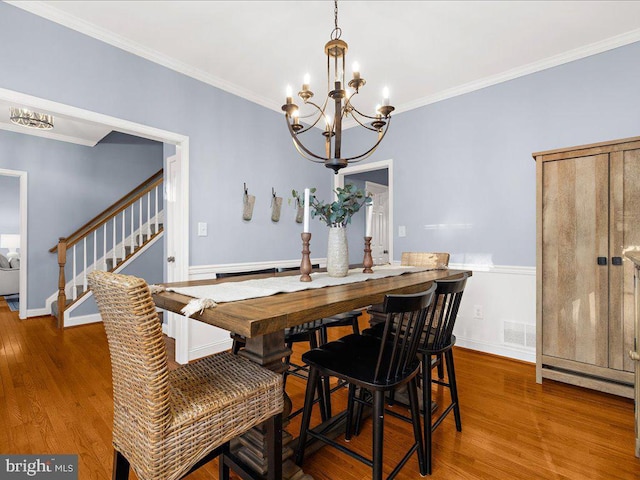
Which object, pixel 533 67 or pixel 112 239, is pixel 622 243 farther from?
pixel 112 239

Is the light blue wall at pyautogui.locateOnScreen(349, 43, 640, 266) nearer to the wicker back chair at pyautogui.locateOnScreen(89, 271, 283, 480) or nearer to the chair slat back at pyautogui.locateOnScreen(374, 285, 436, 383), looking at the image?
the chair slat back at pyautogui.locateOnScreen(374, 285, 436, 383)

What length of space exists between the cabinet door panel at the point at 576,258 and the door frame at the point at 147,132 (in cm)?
297

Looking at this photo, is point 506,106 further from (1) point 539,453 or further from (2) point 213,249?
(2) point 213,249

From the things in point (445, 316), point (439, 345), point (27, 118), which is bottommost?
point (439, 345)

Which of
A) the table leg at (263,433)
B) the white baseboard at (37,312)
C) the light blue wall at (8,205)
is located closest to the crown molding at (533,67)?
the table leg at (263,433)

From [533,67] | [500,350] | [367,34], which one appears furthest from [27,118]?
[500,350]

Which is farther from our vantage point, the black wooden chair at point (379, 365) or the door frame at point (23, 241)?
the door frame at point (23, 241)

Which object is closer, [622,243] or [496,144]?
[622,243]

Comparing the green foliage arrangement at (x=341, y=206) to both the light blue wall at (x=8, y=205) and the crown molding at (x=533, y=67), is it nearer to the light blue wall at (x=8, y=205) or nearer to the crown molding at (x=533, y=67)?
the crown molding at (x=533, y=67)

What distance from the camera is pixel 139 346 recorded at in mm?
925

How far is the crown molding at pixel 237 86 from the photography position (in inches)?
86.7

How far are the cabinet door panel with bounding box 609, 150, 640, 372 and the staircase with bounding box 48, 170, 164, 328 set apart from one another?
5356 mm

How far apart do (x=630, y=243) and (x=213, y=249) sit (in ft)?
10.7

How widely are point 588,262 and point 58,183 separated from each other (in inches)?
259
